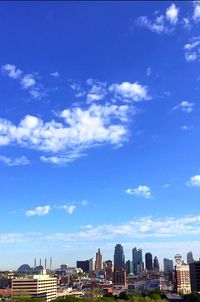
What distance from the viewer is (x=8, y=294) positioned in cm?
19425

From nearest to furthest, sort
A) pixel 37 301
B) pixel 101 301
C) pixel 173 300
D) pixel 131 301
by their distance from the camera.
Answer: pixel 37 301
pixel 101 301
pixel 131 301
pixel 173 300

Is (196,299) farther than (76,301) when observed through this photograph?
Yes

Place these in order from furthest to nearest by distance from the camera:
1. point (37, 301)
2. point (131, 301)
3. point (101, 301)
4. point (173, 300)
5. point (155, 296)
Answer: point (173, 300), point (155, 296), point (131, 301), point (101, 301), point (37, 301)

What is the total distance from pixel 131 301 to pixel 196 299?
4410 centimetres

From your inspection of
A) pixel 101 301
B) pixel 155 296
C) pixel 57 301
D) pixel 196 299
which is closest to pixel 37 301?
pixel 57 301

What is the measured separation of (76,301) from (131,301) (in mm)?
29569

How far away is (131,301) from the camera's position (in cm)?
13738

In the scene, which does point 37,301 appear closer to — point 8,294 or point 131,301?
point 131,301

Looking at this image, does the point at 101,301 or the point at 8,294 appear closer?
the point at 101,301

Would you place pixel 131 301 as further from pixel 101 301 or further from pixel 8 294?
pixel 8 294

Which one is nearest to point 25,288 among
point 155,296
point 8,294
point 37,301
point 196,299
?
point 8,294

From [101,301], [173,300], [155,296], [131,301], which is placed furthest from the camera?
[173,300]

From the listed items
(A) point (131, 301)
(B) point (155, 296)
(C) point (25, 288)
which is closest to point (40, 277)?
(C) point (25, 288)

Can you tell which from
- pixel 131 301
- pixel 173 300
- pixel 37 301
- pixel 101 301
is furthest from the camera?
pixel 173 300
